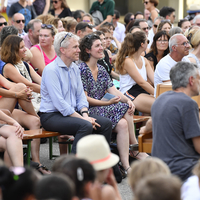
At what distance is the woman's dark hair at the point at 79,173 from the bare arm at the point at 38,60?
3.75 metres

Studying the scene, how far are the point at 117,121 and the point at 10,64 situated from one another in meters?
1.51

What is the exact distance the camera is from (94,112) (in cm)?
468

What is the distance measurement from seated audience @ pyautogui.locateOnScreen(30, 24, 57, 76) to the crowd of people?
0.05 feet

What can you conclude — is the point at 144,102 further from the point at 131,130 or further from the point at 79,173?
the point at 79,173

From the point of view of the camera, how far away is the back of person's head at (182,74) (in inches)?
118

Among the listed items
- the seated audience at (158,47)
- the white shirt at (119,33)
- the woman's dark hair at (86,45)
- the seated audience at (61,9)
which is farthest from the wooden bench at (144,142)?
the white shirt at (119,33)

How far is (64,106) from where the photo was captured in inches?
165

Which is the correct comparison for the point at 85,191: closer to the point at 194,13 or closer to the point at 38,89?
the point at 38,89

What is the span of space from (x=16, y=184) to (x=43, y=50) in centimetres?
414

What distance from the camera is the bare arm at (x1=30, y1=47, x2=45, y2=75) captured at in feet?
18.2

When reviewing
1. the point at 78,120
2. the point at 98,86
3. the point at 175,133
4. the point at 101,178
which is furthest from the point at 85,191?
the point at 98,86

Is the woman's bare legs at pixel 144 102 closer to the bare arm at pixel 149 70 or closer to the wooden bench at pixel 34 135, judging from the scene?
the bare arm at pixel 149 70

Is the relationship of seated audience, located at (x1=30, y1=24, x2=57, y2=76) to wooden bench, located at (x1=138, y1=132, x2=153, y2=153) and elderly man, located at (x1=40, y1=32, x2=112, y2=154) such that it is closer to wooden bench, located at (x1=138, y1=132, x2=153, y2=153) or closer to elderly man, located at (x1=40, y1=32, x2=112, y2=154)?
elderly man, located at (x1=40, y1=32, x2=112, y2=154)

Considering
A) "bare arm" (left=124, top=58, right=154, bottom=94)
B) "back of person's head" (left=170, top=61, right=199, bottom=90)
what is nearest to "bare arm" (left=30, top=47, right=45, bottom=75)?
"bare arm" (left=124, top=58, right=154, bottom=94)
